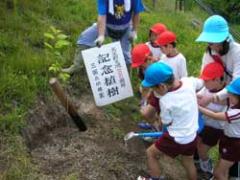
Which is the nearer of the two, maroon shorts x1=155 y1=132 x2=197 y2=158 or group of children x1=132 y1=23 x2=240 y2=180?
group of children x1=132 y1=23 x2=240 y2=180

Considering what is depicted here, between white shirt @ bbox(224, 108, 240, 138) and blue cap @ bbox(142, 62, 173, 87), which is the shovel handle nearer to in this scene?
blue cap @ bbox(142, 62, 173, 87)

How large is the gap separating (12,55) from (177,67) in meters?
1.97

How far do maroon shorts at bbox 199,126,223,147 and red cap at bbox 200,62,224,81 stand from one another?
0.61 metres

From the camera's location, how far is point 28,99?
208 inches

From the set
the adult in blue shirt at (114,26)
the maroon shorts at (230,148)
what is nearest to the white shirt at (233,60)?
the maroon shorts at (230,148)

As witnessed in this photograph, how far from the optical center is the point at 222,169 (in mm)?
4664

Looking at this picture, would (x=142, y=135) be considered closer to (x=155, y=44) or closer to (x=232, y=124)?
(x=232, y=124)

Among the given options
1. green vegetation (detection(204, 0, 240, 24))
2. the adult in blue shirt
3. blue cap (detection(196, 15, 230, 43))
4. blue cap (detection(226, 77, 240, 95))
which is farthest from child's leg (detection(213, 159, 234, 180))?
green vegetation (detection(204, 0, 240, 24))

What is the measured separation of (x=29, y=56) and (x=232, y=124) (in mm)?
2618

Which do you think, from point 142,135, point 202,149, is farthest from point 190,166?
point 142,135

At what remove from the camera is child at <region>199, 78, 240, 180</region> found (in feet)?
13.9

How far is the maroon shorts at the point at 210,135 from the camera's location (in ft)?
15.9

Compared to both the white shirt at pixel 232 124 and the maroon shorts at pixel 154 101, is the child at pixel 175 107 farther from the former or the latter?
the white shirt at pixel 232 124

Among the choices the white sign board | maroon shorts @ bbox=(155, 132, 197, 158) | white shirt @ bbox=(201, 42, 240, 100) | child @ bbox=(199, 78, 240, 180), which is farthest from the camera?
the white sign board
